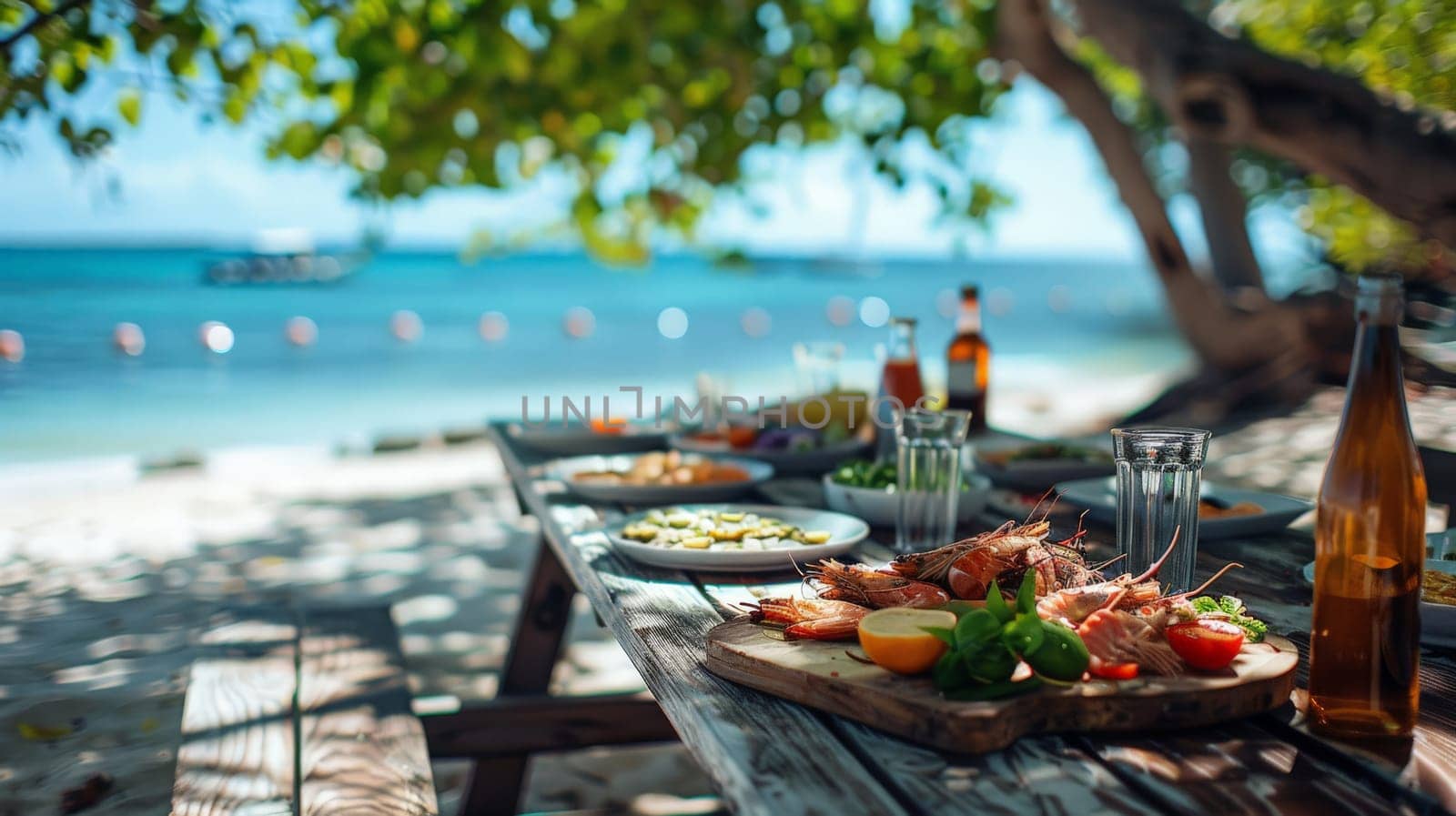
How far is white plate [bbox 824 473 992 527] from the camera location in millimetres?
1919

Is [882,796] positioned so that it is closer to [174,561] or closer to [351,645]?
[351,645]

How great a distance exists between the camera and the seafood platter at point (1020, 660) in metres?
0.98

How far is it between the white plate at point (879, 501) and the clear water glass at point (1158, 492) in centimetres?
52

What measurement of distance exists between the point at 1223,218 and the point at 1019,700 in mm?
7054

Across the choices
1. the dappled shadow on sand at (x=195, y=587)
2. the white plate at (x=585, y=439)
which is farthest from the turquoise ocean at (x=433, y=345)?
the dappled shadow on sand at (x=195, y=587)

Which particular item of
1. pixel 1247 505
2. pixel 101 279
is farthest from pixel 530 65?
pixel 101 279

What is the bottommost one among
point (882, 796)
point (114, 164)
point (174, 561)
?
point (174, 561)

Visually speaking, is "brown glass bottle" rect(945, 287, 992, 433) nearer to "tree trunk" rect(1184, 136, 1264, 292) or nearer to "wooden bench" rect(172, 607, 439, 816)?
"wooden bench" rect(172, 607, 439, 816)

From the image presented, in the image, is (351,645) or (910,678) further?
(351,645)

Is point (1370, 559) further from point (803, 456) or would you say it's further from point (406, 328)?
point (406, 328)

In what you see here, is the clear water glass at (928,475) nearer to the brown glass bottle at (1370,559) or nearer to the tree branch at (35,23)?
the brown glass bottle at (1370,559)

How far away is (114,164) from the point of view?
3.36m

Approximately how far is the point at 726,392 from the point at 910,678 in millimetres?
2127

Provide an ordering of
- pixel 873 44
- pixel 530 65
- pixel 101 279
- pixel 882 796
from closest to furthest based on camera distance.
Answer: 1. pixel 882 796
2. pixel 530 65
3. pixel 873 44
4. pixel 101 279
